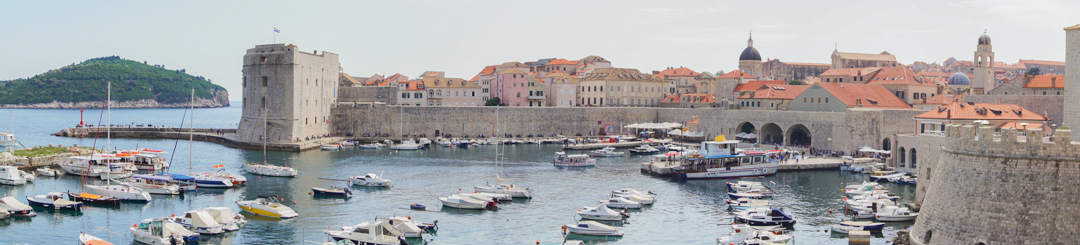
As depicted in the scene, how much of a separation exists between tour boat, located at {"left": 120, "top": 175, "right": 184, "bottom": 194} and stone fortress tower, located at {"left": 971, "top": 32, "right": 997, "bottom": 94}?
55731 mm

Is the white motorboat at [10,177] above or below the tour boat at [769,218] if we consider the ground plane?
above

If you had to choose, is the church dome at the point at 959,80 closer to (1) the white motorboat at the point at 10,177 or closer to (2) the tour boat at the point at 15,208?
(1) the white motorboat at the point at 10,177

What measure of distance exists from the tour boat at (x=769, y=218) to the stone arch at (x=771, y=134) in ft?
100

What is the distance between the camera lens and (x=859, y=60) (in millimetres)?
97375

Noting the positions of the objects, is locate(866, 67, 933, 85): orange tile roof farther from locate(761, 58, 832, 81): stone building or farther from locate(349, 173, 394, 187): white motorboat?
locate(349, 173, 394, 187): white motorboat

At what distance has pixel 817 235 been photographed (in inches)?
1045

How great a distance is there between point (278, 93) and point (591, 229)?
130ft

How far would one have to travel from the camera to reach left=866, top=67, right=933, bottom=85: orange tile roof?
6277cm

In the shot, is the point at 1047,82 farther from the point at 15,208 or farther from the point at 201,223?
the point at 15,208

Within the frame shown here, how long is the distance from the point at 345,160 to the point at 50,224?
23.3m

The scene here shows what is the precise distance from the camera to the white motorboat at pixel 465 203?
103ft

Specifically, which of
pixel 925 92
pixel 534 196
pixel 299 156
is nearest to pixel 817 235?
pixel 534 196

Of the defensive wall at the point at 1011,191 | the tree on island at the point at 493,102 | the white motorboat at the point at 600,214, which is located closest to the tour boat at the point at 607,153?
→ the tree on island at the point at 493,102

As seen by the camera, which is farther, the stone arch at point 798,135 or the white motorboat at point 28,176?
the stone arch at point 798,135
